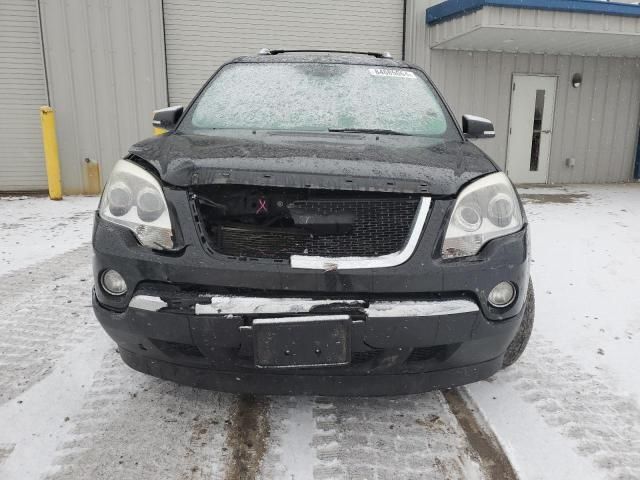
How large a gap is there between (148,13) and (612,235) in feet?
26.7

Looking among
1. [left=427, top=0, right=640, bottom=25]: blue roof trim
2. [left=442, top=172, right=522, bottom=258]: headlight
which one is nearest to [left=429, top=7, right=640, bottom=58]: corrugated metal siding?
[left=427, top=0, right=640, bottom=25]: blue roof trim

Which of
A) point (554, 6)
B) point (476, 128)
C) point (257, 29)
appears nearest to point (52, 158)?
point (257, 29)

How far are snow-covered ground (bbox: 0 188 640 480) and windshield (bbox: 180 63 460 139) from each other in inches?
53.4

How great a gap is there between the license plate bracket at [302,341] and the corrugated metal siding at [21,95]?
8813 millimetres

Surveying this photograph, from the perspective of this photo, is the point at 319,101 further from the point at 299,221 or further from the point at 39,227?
the point at 39,227

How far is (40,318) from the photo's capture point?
3137 mm

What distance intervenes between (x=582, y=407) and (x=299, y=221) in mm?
1548

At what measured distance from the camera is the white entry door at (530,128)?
10648 mm

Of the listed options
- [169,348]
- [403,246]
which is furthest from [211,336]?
[403,246]

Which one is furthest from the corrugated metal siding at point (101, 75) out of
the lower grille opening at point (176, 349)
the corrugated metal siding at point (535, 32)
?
the lower grille opening at point (176, 349)

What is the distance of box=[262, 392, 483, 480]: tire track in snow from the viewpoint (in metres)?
1.77

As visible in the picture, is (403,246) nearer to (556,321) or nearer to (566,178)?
(556,321)

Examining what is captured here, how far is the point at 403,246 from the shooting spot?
1749 millimetres

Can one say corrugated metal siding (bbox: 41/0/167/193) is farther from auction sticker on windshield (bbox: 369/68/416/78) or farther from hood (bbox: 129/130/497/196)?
hood (bbox: 129/130/497/196)
